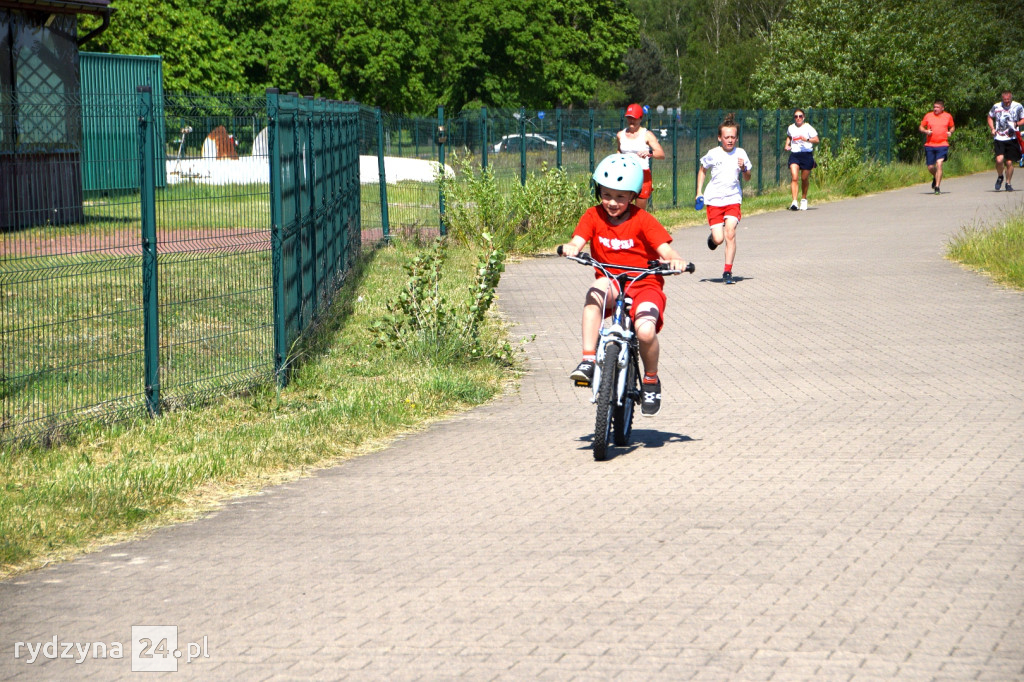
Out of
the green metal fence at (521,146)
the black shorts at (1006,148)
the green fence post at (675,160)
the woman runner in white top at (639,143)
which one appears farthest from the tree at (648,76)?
the woman runner in white top at (639,143)

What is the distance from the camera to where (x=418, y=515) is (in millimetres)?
6105

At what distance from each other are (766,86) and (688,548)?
37183 millimetres

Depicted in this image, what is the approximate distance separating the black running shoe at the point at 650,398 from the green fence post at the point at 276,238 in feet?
9.71

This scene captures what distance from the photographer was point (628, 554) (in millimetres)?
5418

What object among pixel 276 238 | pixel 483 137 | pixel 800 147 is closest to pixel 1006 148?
pixel 800 147

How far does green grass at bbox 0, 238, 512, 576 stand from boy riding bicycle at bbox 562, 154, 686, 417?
148 cm

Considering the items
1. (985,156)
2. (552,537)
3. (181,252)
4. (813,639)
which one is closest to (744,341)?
(181,252)

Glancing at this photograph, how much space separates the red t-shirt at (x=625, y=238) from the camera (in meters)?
7.47

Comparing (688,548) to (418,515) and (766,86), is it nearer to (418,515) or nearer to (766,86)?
(418,515)

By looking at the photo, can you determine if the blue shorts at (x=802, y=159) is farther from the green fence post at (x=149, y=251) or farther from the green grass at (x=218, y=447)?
the green fence post at (x=149, y=251)

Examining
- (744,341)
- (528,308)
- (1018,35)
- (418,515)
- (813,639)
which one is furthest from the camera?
(1018,35)

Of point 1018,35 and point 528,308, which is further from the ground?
point 1018,35

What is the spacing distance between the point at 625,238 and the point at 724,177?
7361 mm

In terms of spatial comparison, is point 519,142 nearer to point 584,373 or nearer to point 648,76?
point 584,373
